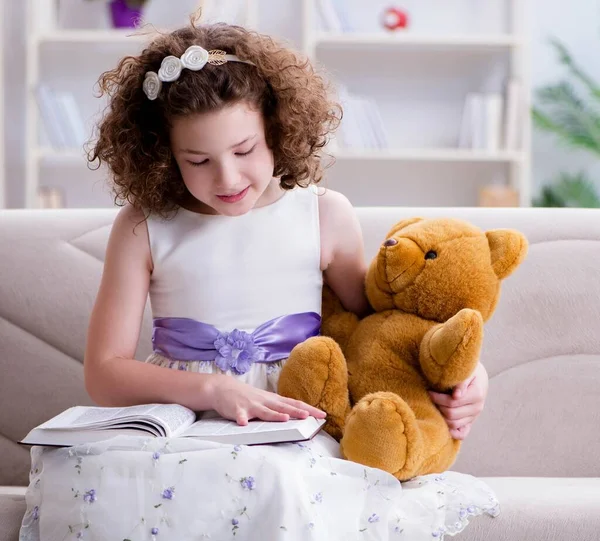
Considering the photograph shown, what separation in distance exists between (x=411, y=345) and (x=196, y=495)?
0.43 meters

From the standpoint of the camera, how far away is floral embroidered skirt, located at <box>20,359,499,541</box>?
3.69 ft

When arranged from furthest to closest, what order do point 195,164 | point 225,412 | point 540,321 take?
point 540,321 < point 195,164 < point 225,412

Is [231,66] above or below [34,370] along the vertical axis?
above

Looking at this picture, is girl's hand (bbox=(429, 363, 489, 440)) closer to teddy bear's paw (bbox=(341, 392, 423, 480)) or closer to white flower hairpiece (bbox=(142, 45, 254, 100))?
teddy bear's paw (bbox=(341, 392, 423, 480))

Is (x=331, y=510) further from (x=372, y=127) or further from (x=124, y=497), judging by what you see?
(x=372, y=127)

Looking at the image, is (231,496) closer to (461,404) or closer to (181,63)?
(461,404)

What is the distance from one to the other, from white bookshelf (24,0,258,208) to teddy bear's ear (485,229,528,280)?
8.34 ft

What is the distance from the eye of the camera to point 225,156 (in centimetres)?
136

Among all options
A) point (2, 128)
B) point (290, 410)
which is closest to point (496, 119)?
point (2, 128)

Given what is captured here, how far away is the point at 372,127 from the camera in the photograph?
386 cm

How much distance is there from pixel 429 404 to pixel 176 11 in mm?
3034

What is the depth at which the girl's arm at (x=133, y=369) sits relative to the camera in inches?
50.3

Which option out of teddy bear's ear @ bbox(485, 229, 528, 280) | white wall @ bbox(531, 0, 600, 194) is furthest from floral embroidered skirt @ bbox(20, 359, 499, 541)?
white wall @ bbox(531, 0, 600, 194)

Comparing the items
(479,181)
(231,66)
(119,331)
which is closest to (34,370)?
(119,331)
